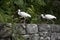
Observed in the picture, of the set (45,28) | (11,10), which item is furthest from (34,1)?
(45,28)

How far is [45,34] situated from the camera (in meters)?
8.55

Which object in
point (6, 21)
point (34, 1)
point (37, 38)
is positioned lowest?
point (37, 38)

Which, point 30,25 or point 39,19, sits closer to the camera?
point 30,25

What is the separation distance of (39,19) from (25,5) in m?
0.89

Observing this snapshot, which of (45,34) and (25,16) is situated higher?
(25,16)

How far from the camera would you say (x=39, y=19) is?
9.12 metres

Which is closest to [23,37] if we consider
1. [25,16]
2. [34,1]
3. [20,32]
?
[20,32]

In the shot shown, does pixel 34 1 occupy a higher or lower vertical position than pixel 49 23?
higher

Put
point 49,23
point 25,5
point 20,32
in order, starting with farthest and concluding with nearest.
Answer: point 25,5 → point 49,23 → point 20,32

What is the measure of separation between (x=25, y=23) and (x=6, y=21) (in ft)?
1.99

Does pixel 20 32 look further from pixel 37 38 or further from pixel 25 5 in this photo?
pixel 25 5

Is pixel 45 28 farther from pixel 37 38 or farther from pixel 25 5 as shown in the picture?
pixel 25 5

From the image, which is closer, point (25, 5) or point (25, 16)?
point (25, 16)

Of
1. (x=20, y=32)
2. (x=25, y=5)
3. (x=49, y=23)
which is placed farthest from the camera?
(x=25, y=5)
